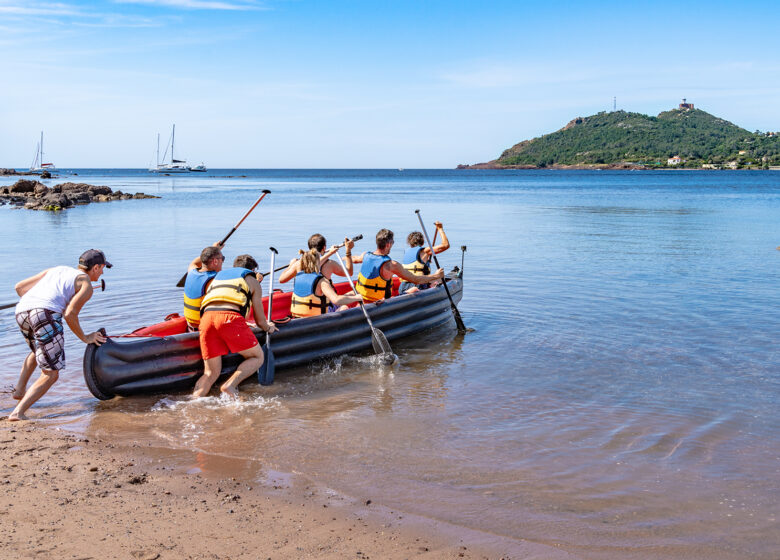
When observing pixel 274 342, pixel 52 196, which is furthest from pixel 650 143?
pixel 274 342

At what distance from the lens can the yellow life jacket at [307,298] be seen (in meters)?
7.94

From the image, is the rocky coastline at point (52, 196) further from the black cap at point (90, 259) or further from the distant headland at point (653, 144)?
the distant headland at point (653, 144)

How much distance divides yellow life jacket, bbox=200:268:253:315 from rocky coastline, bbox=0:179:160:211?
31.2 metres

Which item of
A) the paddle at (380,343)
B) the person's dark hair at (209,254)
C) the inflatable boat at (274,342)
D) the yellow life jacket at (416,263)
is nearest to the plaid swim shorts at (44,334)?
the inflatable boat at (274,342)

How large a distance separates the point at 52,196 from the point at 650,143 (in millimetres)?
153111

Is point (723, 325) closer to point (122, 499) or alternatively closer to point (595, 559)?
point (595, 559)

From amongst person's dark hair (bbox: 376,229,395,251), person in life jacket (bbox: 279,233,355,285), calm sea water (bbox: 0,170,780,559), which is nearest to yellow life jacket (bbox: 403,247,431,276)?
calm sea water (bbox: 0,170,780,559)

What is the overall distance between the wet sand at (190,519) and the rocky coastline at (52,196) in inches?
1289

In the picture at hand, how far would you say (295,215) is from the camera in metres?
32.5

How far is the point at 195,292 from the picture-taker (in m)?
7.16

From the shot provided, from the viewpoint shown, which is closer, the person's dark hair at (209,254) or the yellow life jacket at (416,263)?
the person's dark hair at (209,254)

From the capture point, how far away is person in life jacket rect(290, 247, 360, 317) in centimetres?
788

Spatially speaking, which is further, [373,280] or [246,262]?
[373,280]

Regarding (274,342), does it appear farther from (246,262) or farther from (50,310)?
(50,310)
